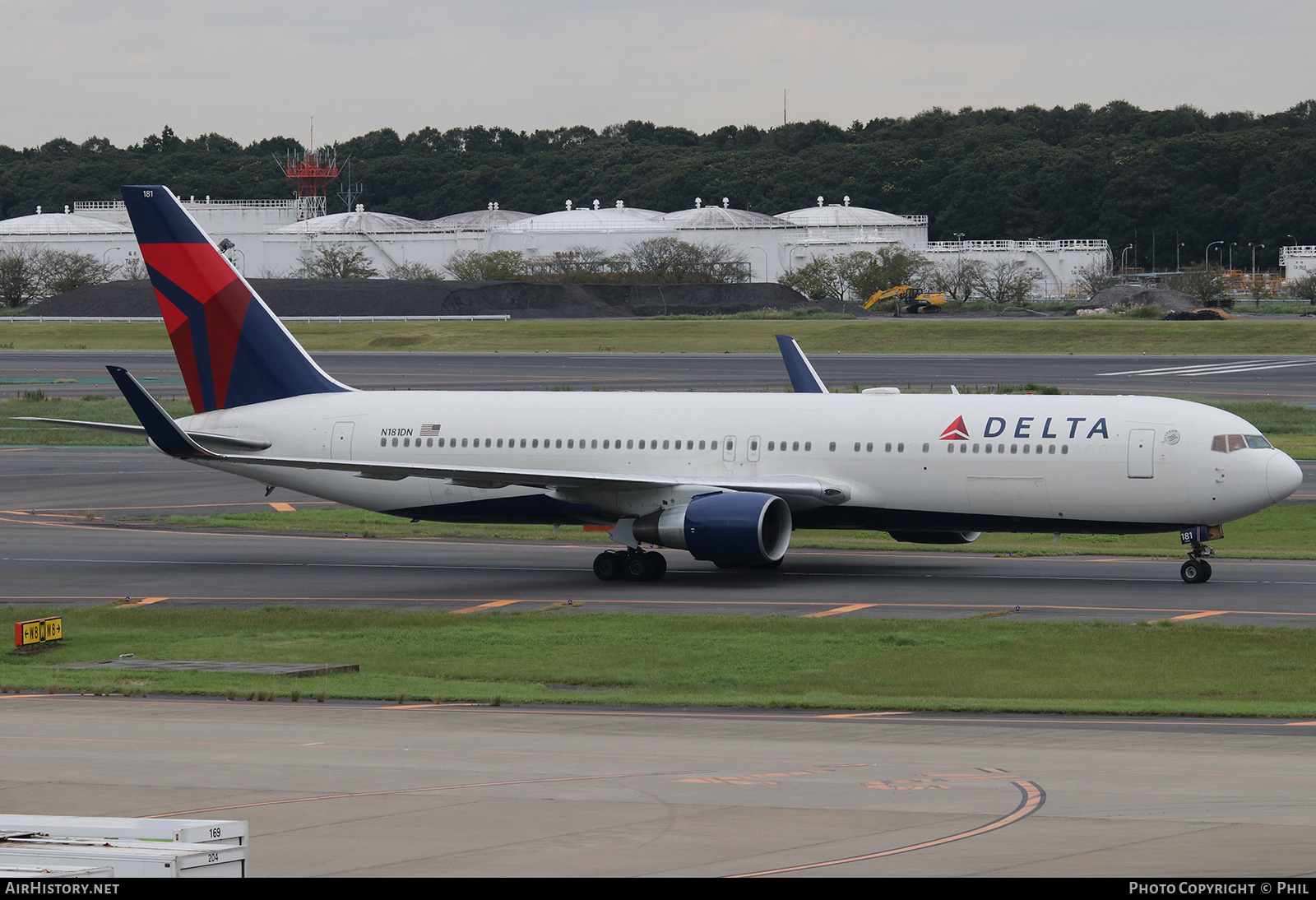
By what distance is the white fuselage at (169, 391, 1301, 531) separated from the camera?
3559cm

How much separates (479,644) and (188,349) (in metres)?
16.7

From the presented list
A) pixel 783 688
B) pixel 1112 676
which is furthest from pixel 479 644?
pixel 1112 676

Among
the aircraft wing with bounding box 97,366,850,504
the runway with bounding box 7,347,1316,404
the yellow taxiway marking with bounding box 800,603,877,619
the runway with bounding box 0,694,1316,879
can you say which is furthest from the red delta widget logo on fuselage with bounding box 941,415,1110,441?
the runway with bounding box 7,347,1316,404

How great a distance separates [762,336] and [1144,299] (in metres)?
44.9

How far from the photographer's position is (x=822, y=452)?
38000 mm

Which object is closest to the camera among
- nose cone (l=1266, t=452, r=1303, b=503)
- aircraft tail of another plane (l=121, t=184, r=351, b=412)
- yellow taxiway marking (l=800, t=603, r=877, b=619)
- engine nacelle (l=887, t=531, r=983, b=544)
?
yellow taxiway marking (l=800, t=603, r=877, b=619)

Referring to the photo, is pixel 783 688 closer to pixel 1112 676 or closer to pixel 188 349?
pixel 1112 676

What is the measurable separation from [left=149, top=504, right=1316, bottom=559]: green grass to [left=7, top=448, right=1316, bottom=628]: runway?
97 cm

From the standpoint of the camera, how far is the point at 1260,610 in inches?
1251

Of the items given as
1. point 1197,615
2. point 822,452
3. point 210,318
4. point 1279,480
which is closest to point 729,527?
point 822,452

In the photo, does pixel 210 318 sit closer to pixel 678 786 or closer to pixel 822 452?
pixel 822 452

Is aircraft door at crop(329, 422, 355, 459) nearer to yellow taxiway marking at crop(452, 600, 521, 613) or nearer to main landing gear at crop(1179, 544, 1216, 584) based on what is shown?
yellow taxiway marking at crop(452, 600, 521, 613)

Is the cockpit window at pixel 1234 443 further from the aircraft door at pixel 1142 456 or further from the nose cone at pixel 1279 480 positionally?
the aircraft door at pixel 1142 456

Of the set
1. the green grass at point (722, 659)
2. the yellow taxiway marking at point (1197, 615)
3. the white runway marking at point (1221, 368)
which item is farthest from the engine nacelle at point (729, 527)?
the white runway marking at point (1221, 368)
